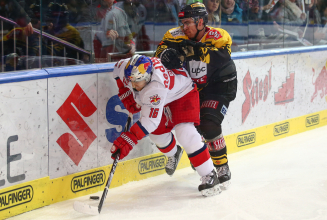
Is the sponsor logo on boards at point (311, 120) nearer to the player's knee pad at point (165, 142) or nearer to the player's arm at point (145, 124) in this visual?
the player's knee pad at point (165, 142)

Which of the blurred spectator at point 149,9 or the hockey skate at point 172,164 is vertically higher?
the blurred spectator at point 149,9

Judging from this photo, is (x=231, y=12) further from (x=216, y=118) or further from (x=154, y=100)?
(x=154, y=100)

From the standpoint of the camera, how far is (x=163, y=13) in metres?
3.95

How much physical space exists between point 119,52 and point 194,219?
1575 mm

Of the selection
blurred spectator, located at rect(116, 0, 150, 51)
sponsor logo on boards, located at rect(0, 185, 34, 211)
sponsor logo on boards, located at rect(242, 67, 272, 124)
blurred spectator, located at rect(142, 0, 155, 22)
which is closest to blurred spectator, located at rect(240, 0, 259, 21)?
sponsor logo on boards, located at rect(242, 67, 272, 124)

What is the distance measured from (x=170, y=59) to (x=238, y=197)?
116 cm

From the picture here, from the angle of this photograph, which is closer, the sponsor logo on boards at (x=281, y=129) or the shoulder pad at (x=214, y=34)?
the shoulder pad at (x=214, y=34)

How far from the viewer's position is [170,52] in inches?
119

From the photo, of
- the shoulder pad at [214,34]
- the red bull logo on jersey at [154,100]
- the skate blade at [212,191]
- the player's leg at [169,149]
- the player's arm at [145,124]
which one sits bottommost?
the skate blade at [212,191]

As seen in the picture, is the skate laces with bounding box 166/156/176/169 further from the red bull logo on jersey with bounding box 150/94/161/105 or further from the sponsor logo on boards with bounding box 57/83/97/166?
the red bull logo on jersey with bounding box 150/94/161/105

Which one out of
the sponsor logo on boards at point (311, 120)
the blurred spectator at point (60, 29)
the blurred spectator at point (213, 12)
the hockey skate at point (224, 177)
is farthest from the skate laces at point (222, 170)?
the sponsor logo on boards at point (311, 120)

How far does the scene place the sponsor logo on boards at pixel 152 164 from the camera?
11.8 ft

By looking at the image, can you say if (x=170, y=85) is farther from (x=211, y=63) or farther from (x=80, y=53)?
(x=80, y=53)

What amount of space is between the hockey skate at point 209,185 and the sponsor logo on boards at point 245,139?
1.30 metres
